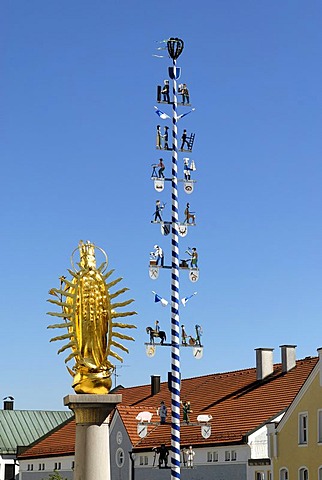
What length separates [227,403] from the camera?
60812 mm

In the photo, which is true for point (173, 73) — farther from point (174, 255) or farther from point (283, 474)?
point (283, 474)

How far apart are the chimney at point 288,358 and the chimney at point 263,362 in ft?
4.77

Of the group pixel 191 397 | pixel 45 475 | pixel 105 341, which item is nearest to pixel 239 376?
pixel 191 397

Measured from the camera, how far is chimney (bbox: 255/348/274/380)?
61.3 metres

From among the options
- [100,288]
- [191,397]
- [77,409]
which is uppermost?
[191,397]

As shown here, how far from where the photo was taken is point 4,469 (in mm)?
84000

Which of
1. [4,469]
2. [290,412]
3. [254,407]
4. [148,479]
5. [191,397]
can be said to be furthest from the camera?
[4,469]

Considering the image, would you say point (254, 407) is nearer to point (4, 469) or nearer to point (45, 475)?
point (45, 475)

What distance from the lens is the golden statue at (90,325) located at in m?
24.2

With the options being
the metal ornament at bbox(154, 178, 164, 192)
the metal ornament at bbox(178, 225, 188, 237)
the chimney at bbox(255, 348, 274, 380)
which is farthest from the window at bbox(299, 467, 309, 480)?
the metal ornament at bbox(154, 178, 164, 192)

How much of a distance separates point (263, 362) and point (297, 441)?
10.2m

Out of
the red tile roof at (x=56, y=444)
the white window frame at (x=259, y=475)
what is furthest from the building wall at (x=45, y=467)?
the white window frame at (x=259, y=475)

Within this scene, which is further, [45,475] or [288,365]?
[45,475]

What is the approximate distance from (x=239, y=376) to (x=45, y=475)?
692 inches
